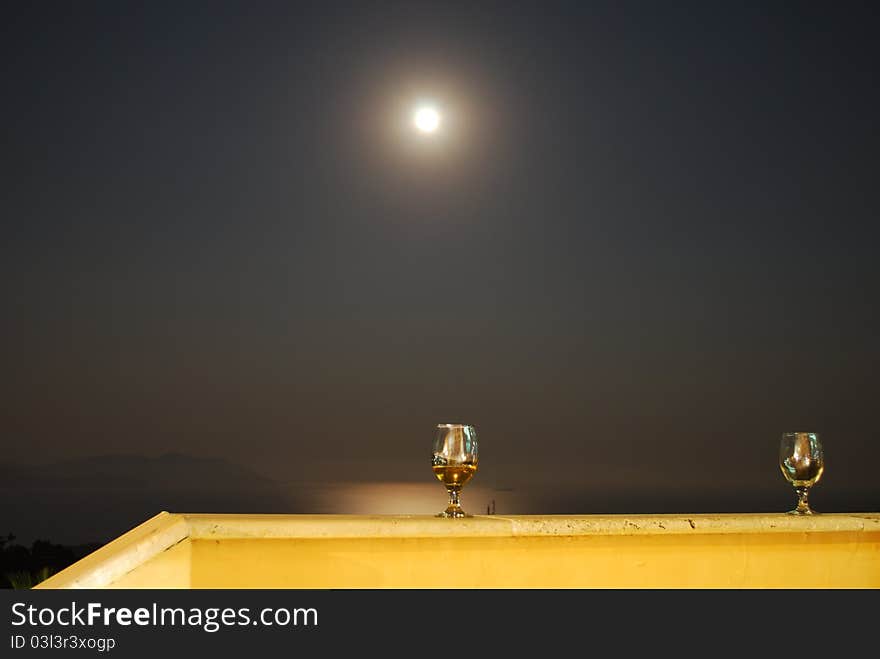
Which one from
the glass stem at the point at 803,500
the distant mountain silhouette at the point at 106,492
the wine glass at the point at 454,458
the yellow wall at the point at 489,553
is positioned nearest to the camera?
the yellow wall at the point at 489,553

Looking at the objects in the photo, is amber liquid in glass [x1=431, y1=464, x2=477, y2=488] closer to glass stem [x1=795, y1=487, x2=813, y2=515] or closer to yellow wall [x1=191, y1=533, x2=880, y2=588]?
yellow wall [x1=191, y1=533, x2=880, y2=588]

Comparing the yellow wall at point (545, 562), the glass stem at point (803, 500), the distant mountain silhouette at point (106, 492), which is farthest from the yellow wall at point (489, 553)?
the distant mountain silhouette at point (106, 492)

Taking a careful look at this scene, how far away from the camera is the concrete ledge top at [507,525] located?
1.83 metres

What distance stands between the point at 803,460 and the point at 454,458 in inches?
36.3

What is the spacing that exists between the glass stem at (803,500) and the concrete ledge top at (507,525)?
10cm

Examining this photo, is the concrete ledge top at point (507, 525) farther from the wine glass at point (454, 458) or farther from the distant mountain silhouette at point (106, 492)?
the distant mountain silhouette at point (106, 492)

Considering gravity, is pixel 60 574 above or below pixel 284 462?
below

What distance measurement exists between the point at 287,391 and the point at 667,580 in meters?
36.5

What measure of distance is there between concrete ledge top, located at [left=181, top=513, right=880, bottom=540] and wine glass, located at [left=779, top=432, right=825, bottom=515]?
0.60 ft

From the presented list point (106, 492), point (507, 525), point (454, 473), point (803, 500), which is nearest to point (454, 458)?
point (454, 473)

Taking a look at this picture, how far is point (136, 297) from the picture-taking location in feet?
103
